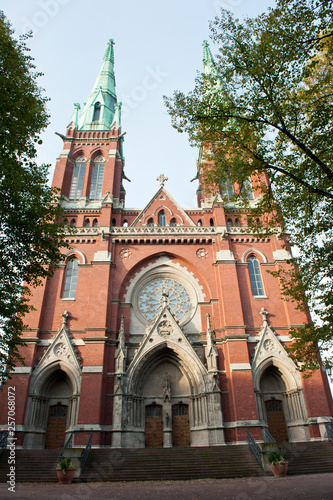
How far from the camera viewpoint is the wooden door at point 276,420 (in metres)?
18.2

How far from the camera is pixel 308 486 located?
32.7 ft

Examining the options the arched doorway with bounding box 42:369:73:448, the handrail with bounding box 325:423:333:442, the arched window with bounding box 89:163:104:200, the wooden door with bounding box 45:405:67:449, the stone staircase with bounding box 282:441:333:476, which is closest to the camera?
the stone staircase with bounding box 282:441:333:476

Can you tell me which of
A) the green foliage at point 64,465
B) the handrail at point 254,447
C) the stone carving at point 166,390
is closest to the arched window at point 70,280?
the stone carving at point 166,390

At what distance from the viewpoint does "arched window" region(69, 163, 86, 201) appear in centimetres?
2631

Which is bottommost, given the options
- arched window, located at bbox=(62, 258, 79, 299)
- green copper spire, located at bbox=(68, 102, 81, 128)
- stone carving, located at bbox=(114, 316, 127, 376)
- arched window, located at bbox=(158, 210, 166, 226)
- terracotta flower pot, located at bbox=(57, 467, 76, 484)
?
terracotta flower pot, located at bbox=(57, 467, 76, 484)

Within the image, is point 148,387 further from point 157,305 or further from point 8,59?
point 8,59

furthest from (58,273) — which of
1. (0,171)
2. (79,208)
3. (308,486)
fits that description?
(308,486)

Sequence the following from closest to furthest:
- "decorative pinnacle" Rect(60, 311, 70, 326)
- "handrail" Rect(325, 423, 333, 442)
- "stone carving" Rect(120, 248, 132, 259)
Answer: "handrail" Rect(325, 423, 333, 442) → "decorative pinnacle" Rect(60, 311, 70, 326) → "stone carving" Rect(120, 248, 132, 259)

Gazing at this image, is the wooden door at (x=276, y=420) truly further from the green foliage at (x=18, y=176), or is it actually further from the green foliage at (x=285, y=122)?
the green foliage at (x=18, y=176)

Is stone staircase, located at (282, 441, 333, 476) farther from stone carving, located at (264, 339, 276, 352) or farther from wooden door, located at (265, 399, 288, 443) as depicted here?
stone carving, located at (264, 339, 276, 352)

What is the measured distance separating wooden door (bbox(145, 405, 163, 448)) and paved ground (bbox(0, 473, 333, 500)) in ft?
20.8

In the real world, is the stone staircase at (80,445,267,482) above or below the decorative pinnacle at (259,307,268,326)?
below

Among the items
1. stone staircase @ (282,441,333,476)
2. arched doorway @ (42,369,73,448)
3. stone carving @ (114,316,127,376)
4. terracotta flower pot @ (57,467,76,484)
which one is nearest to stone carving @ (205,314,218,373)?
stone carving @ (114,316,127,376)

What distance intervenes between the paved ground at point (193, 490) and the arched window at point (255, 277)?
1057cm
